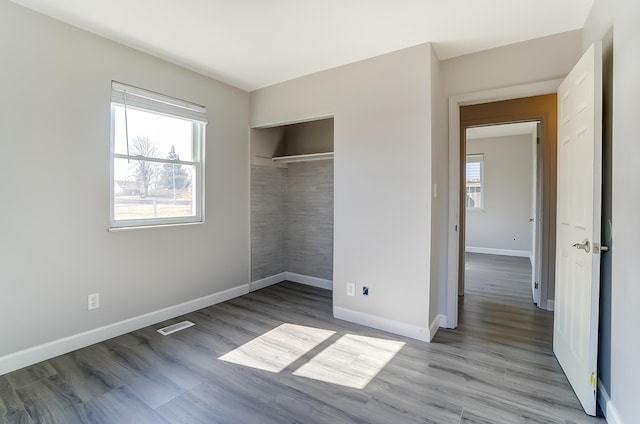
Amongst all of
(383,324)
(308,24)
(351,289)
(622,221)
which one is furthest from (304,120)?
(622,221)

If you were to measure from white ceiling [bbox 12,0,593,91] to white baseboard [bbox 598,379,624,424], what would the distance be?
98.2 inches

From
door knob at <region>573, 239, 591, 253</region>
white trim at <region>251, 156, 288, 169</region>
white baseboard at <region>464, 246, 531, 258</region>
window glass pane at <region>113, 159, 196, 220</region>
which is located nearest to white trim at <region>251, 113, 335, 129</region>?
white trim at <region>251, 156, 288, 169</region>

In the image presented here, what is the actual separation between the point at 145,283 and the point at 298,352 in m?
1.64

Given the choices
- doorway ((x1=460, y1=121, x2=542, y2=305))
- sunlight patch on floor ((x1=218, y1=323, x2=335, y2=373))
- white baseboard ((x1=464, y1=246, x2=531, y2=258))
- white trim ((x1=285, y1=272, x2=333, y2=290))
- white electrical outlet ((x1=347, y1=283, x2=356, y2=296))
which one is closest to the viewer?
sunlight patch on floor ((x1=218, y1=323, x2=335, y2=373))

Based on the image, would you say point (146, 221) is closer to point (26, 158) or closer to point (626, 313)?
point (26, 158)

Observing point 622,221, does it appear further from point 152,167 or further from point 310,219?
point 152,167

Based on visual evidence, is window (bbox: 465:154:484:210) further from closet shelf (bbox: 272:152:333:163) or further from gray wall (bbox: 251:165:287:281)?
gray wall (bbox: 251:165:287:281)

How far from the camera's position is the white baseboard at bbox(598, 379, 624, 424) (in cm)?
158

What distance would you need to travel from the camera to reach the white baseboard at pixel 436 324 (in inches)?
107

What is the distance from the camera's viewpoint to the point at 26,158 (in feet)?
7.29

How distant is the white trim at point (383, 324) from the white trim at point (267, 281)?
4.38 feet

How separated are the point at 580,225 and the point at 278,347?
231 centimetres

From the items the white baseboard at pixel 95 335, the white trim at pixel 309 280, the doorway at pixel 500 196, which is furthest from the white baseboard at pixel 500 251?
the white baseboard at pixel 95 335

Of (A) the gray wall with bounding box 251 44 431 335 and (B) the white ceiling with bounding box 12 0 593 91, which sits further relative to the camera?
(A) the gray wall with bounding box 251 44 431 335
